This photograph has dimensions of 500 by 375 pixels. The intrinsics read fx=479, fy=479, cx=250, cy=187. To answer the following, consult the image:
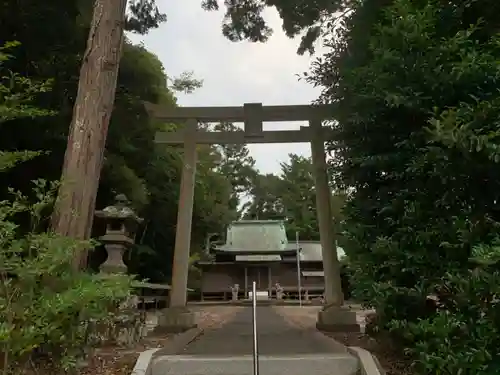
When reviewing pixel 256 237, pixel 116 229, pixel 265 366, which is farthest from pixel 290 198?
pixel 265 366

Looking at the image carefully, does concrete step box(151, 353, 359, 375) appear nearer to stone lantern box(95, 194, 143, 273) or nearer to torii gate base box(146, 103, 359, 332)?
stone lantern box(95, 194, 143, 273)

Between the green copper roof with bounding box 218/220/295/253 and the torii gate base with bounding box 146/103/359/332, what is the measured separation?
1574 centimetres

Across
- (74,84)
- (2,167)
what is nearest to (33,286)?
(2,167)

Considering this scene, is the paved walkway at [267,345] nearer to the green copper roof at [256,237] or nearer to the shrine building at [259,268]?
the shrine building at [259,268]

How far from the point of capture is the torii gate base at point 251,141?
27.5ft

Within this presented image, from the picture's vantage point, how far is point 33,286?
289cm

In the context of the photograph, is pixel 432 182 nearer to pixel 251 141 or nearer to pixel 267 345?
pixel 267 345

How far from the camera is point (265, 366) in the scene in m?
4.21

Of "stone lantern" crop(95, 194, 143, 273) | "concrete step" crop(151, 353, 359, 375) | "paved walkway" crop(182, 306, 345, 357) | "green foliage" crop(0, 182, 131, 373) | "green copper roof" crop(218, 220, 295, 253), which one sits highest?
"green copper roof" crop(218, 220, 295, 253)

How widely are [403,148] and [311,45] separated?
17.1ft

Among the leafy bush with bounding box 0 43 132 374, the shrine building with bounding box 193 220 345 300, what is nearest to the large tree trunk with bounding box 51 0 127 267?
the leafy bush with bounding box 0 43 132 374

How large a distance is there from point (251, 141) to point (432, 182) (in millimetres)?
6094

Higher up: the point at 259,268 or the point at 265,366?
the point at 259,268

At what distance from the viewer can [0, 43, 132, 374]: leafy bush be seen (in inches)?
110
